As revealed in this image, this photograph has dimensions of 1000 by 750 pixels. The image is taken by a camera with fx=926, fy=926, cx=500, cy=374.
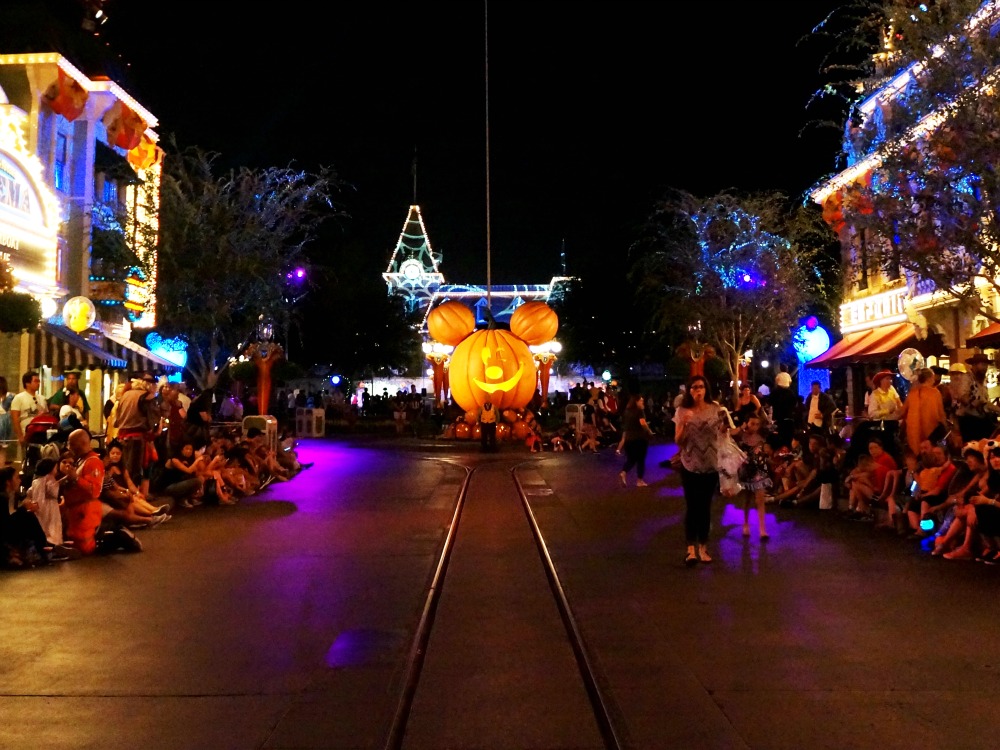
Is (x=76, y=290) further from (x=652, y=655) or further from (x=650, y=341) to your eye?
(x=650, y=341)

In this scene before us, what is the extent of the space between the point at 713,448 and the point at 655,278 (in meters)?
24.4

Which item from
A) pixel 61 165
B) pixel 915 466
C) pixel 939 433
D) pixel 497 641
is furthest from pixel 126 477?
pixel 61 165

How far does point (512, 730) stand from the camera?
4.22 metres

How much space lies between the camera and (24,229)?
18.5 metres

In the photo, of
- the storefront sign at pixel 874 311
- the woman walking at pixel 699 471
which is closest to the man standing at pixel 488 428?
the storefront sign at pixel 874 311

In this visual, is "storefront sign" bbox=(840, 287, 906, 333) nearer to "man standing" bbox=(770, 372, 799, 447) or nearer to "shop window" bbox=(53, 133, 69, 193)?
"man standing" bbox=(770, 372, 799, 447)

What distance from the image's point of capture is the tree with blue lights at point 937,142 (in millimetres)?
12578

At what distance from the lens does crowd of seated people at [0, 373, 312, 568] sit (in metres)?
8.37

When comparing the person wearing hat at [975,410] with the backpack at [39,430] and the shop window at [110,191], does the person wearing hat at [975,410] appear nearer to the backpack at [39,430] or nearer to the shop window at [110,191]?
the backpack at [39,430]

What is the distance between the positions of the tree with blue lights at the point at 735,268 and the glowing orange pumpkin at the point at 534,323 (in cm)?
615

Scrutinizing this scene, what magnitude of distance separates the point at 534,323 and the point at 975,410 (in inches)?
671

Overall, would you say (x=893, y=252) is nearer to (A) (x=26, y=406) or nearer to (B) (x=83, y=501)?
(B) (x=83, y=501)

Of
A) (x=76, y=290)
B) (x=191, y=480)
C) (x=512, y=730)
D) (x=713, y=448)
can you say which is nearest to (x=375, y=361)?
(x=76, y=290)

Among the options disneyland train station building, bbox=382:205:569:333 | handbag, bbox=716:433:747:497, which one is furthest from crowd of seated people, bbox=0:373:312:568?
disneyland train station building, bbox=382:205:569:333
